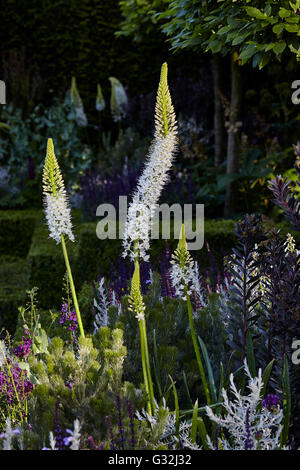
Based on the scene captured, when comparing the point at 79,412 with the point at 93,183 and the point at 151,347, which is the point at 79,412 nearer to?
the point at 151,347

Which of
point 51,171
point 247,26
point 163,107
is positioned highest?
point 247,26

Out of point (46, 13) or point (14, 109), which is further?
point (46, 13)

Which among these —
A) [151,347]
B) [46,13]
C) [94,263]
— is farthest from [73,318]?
[46,13]

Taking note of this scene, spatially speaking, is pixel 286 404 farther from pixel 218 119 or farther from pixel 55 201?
pixel 218 119

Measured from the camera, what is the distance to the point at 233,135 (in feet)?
20.6

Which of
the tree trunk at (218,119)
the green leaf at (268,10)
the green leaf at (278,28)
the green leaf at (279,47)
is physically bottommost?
the green leaf at (279,47)

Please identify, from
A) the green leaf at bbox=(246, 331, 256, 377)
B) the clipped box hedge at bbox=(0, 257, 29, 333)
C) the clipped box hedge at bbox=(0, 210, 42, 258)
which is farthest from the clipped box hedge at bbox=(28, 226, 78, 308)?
the green leaf at bbox=(246, 331, 256, 377)

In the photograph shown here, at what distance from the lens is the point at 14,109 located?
881cm

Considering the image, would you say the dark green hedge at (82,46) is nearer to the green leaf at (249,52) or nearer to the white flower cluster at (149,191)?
the green leaf at (249,52)

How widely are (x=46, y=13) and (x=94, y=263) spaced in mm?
5559

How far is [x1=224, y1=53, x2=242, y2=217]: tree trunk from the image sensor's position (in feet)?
20.3

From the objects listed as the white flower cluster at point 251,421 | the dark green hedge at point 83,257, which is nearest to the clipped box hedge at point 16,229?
the dark green hedge at point 83,257

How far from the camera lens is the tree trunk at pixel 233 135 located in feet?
20.3

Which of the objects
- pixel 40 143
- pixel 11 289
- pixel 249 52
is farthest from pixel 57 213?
pixel 40 143
